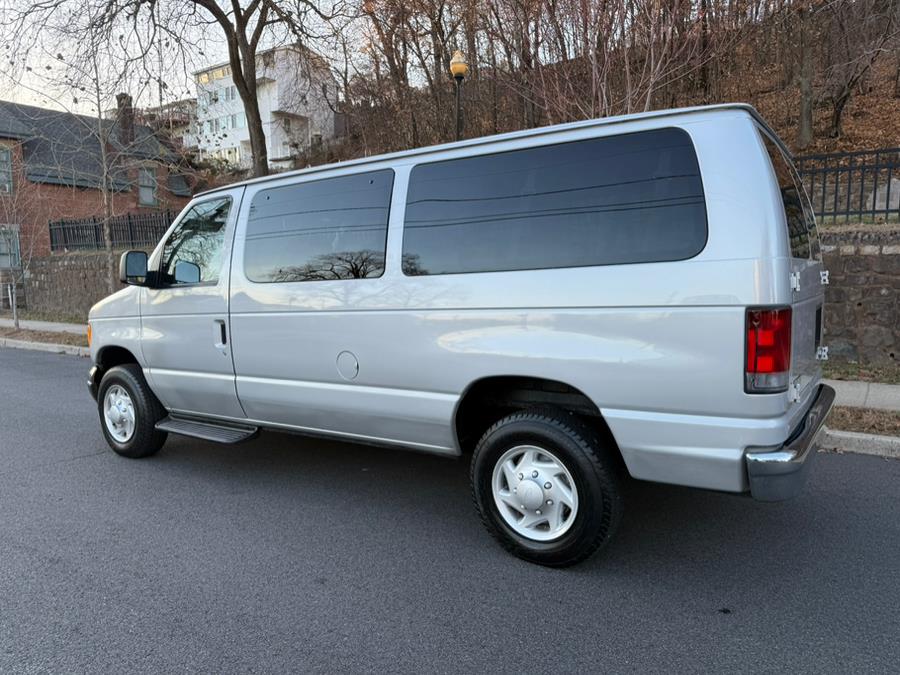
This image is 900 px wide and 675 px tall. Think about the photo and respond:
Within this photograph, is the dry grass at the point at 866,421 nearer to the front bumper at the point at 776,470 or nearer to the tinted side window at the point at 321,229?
the front bumper at the point at 776,470

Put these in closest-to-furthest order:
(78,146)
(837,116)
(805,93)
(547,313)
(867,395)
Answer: (547,313) → (867,395) → (78,146) → (805,93) → (837,116)

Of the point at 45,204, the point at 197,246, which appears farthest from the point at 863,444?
the point at 45,204

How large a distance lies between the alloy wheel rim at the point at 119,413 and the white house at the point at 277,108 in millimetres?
11931

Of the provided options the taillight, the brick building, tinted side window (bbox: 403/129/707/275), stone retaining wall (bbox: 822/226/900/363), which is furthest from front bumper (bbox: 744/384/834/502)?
the brick building

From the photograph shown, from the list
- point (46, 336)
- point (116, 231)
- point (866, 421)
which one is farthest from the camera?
point (116, 231)

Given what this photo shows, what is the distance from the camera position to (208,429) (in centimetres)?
464

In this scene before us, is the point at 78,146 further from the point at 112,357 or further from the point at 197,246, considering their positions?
the point at 197,246

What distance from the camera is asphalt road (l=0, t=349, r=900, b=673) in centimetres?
259

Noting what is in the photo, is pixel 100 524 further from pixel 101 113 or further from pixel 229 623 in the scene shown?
pixel 101 113

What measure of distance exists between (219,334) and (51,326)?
46.1 ft

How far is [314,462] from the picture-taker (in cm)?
507

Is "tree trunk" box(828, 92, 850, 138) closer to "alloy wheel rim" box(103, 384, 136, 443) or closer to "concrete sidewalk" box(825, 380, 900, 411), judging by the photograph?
"concrete sidewalk" box(825, 380, 900, 411)

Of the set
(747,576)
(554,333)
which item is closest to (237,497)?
(554,333)

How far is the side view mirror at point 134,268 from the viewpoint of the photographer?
466cm
